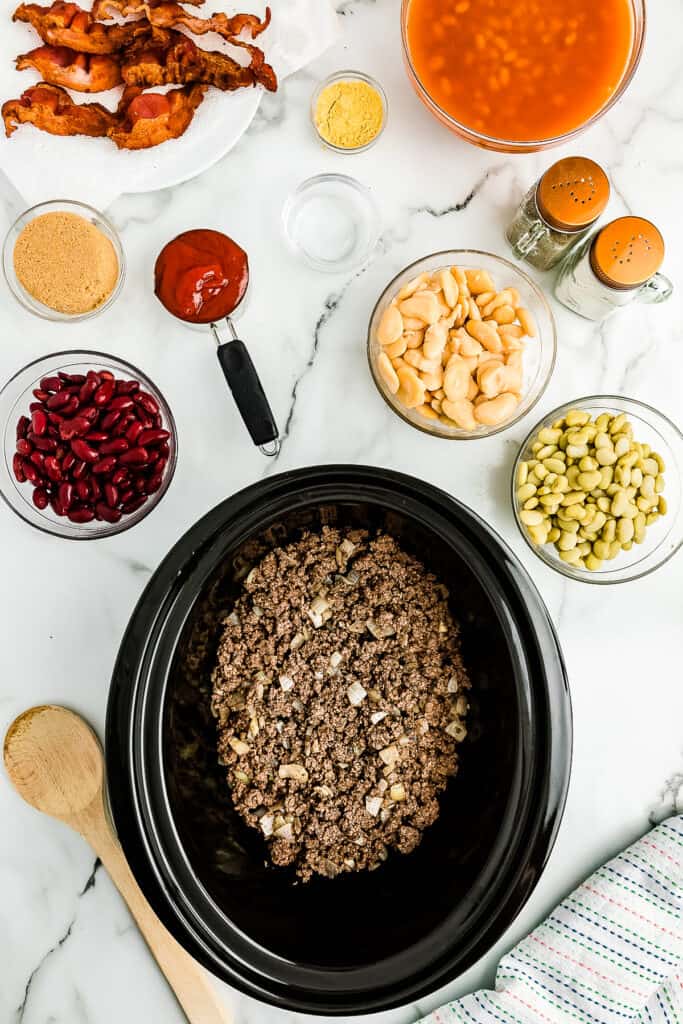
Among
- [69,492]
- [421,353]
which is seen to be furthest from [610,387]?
[69,492]

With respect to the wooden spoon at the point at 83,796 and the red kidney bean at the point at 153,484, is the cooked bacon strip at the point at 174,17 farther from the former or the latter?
the wooden spoon at the point at 83,796

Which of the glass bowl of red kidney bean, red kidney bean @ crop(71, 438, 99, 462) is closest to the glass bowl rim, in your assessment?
the glass bowl of red kidney bean

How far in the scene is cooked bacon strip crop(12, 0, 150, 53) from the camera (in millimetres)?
1289

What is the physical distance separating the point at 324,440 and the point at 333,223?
1.21ft

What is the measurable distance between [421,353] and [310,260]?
10.4 inches

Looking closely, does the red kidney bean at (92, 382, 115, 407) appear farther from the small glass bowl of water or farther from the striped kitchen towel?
the striped kitchen towel

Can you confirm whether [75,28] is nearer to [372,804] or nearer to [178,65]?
[178,65]

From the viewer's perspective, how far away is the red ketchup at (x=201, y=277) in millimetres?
1297

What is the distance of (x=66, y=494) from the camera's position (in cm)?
124

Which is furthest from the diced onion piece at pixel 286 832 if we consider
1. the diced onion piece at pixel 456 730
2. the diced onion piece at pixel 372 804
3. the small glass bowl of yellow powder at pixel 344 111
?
the small glass bowl of yellow powder at pixel 344 111

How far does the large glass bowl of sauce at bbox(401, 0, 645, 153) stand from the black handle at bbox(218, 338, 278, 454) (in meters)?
0.49

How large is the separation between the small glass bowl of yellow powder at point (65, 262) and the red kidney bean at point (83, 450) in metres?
0.24

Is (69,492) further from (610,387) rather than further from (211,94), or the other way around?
(610,387)

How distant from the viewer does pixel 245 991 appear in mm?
1074
